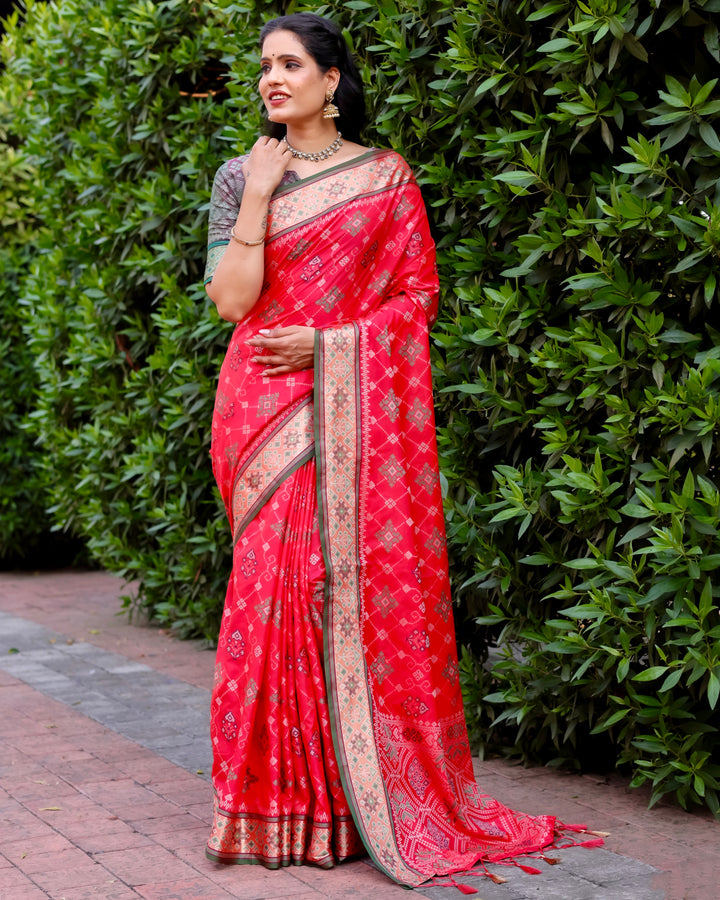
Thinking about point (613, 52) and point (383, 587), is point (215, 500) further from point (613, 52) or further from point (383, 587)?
point (613, 52)

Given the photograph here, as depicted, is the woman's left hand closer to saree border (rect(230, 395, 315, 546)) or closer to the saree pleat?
saree border (rect(230, 395, 315, 546))

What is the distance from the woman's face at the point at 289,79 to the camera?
357 centimetres

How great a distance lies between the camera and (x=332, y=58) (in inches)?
143

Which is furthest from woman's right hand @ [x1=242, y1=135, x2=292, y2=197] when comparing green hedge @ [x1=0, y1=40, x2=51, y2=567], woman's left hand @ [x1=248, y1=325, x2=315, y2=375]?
green hedge @ [x1=0, y1=40, x2=51, y2=567]

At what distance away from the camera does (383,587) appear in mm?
3607

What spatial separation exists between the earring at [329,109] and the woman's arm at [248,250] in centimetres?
21

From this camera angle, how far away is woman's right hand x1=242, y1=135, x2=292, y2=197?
3525mm

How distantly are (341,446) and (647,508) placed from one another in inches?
36.1

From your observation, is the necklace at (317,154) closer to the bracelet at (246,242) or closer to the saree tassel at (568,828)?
the bracelet at (246,242)

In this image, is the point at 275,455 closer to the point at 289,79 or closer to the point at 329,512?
the point at 329,512

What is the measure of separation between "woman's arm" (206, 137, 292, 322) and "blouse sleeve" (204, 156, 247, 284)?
41 millimetres

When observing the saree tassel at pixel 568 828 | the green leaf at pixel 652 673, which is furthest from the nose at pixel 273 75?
the saree tassel at pixel 568 828

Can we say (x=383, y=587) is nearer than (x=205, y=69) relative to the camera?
Yes

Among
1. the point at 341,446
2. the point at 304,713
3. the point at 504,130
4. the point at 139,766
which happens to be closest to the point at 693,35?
the point at 504,130
